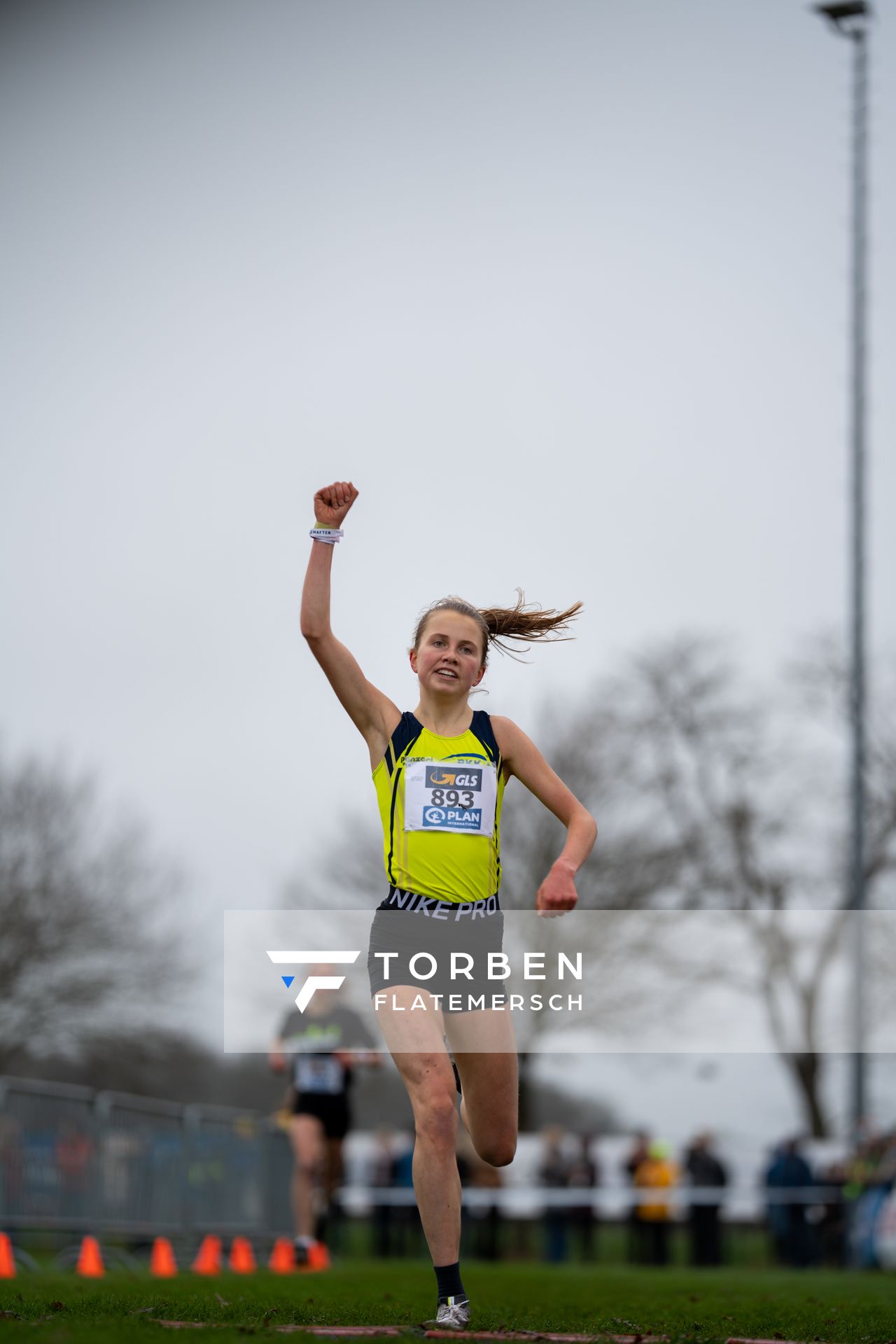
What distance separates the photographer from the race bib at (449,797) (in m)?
6.09

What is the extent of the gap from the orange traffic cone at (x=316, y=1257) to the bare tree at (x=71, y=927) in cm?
2939

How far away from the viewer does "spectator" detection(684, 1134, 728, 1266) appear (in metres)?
23.2

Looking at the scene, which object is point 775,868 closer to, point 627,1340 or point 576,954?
point 576,954

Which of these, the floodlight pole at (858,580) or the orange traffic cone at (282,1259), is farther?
the floodlight pole at (858,580)

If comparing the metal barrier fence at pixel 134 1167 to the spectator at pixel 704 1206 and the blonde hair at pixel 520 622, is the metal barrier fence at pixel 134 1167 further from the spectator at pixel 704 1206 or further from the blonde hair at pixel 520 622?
the blonde hair at pixel 520 622

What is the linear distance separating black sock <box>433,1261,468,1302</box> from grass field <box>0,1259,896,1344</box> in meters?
0.21

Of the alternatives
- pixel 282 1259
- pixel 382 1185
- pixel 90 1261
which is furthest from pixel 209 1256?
pixel 382 1185

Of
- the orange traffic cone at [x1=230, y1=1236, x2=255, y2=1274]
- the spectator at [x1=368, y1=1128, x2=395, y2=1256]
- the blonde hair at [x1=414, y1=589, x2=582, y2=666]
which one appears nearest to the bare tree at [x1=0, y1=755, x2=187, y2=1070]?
the spectator at [x1=368, y1=1128, x2=395, y2=1256]

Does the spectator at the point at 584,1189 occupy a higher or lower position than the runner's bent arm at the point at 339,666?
lower

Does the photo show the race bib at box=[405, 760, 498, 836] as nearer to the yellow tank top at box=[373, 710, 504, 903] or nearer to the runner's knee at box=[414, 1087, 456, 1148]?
the yellow tank top at box=[373, 710, 504, 903]

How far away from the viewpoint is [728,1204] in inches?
995

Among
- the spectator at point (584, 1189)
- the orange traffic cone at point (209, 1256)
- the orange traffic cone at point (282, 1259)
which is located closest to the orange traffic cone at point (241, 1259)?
the orange traffic cone at point (282, 1259)

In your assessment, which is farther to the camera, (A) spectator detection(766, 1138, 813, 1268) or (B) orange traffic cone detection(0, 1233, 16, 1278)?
(A) spectator detection(766, 1138, 813, 1268)

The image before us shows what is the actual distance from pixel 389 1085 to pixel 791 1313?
38.4 m
